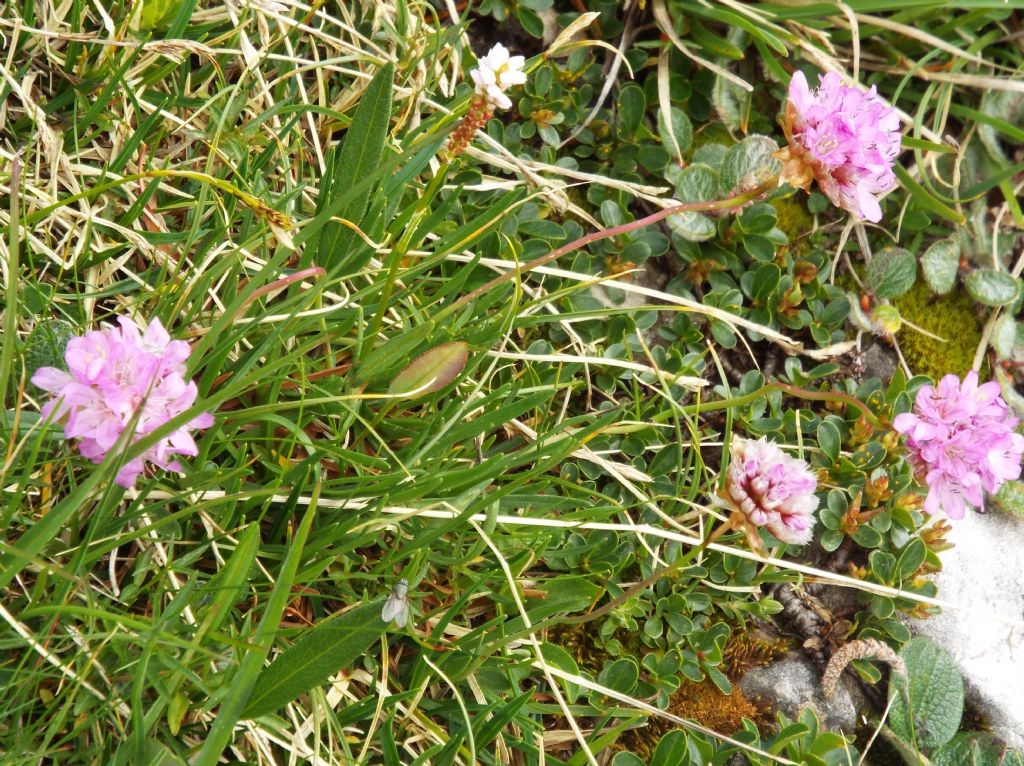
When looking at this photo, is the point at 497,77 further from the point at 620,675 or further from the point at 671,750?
the point at 671,750

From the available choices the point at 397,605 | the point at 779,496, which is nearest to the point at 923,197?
the point at 779,496

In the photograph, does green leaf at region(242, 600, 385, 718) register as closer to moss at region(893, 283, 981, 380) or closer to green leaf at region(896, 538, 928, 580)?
green leaf at region(896, 538, 928, 580)

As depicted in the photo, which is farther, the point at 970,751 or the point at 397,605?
the point at 970,751

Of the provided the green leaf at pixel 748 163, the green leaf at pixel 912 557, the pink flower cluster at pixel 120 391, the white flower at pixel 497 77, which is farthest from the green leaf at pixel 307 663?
the green leaf at pixel 748 163

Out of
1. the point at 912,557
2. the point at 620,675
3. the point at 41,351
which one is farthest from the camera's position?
the point at 912,557

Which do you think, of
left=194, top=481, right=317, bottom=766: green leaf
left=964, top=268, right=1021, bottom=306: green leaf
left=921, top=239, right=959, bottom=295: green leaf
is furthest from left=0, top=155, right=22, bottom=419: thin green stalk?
left=964, top=268, right=1021, bottom=306: green leaf

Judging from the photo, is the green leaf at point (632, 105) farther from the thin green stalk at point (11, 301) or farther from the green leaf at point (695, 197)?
the thin green stalk at point (11, 301)

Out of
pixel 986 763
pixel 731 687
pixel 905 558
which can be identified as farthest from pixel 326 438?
pixel 986 763
